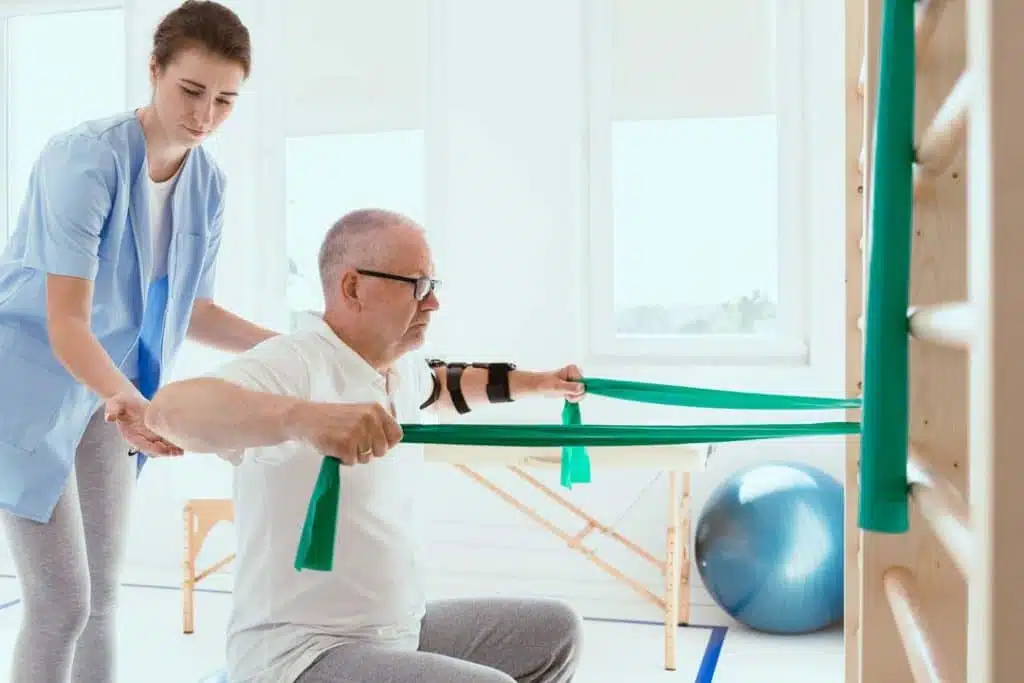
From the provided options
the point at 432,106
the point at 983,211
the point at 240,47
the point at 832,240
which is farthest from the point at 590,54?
the point at 983,211

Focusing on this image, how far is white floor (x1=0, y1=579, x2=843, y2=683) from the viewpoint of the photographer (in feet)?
10.2

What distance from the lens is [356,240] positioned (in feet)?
5.72

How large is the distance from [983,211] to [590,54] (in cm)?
353

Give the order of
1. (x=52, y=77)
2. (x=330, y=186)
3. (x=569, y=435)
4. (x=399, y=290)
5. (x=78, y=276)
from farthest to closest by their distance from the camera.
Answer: (x=52, y=77) → (x=330, y=186) → (x=78, y=276) → (x=399, y=290) → (x=569, y=435)

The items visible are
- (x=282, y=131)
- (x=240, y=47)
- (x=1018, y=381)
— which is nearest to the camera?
(x=1018, y=381)

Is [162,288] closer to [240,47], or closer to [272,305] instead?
[240,47]

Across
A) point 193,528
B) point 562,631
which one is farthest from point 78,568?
point 193,528

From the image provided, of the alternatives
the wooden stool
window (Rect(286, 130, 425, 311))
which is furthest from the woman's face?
window (Rect(286, 130, 425, 311))

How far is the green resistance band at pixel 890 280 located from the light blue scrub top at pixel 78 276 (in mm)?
1450

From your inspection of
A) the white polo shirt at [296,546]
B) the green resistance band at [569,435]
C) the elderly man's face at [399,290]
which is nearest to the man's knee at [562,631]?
the white polo shirt at [296,546]

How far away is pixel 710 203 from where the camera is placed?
3920 mm

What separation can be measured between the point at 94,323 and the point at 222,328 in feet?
0.98

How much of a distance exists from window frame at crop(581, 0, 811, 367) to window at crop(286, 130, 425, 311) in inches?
30.6

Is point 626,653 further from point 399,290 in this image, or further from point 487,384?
Result: point 399,290
